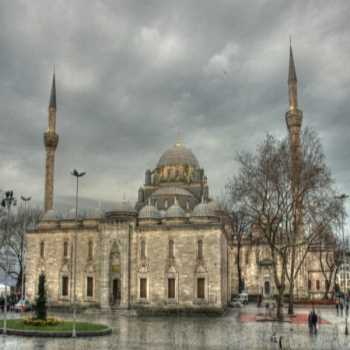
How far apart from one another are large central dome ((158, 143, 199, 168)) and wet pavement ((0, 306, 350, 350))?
94.9 feet

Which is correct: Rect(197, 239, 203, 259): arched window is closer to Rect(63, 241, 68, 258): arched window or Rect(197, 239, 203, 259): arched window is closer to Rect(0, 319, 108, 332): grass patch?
Rect(63, 241, 68, 258): arched window

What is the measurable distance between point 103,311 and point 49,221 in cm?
956

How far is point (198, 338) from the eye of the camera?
22.3 m

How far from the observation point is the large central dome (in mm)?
57000

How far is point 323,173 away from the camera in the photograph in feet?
112

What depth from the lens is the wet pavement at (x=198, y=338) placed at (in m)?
19.4

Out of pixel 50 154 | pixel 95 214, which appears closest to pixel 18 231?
pixel 50 154

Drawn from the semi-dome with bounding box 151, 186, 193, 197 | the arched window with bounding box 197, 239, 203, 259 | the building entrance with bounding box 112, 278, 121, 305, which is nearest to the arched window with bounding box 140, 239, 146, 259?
the building entrance with bounding box 112, 278, 121, 305

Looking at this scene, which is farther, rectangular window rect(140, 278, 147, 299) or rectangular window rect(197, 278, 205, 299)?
rectangular window rect(140, 278, 147, 299)

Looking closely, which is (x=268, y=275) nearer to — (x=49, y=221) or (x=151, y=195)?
(x=151, y=195)

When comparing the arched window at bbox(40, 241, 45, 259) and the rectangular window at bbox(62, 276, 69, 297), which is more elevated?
the arched window at bbox(40, 241, 45, 259)

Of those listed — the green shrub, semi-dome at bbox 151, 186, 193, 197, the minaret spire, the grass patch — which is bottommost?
the grass patch

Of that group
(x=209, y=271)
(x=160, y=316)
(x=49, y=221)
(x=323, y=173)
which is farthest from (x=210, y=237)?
(x=49, y=221)

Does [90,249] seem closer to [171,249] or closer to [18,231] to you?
[171,249]
